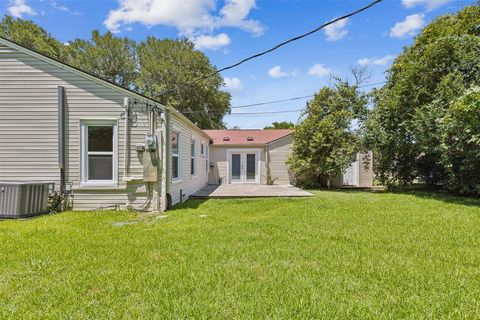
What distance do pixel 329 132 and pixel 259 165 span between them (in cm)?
477

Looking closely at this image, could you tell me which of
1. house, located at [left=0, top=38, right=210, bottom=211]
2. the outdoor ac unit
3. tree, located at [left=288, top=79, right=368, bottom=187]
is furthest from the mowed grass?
tree, located at [left=288, top=79, right=368, bottom=187]

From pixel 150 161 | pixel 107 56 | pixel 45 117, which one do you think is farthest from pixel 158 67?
pixel 150 161

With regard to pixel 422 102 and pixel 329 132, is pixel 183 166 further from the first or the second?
pixel 422 102

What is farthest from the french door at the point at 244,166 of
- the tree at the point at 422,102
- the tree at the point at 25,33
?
the tree at the point at 25,33

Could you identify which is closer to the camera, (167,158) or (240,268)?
(240,268)

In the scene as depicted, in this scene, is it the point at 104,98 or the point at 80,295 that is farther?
the point at 104,98

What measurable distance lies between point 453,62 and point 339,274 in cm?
1135

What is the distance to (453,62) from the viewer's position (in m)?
10.9

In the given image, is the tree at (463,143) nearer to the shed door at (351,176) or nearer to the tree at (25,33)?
the shed door at (351,176)

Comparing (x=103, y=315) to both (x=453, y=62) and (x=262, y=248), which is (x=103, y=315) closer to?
(x=262, y=248)

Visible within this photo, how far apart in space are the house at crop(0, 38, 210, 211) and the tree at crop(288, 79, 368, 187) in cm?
920

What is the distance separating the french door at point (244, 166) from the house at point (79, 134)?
10.0 meters

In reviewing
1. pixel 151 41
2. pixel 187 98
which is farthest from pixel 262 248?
pixel 151 41

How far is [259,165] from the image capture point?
17.5 meters
